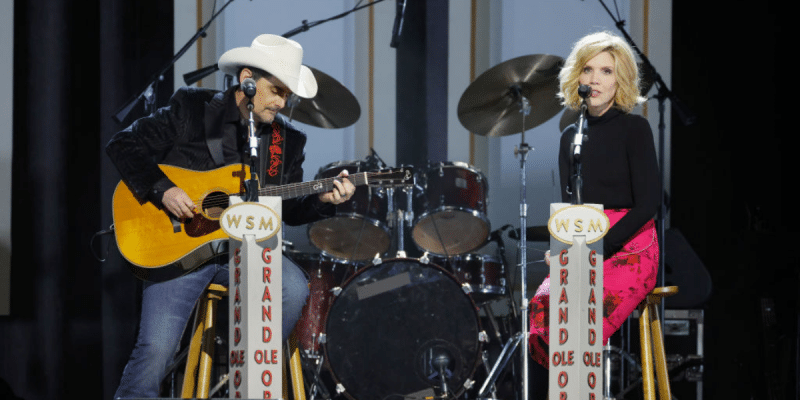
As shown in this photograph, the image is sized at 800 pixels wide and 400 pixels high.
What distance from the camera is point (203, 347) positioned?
299cm

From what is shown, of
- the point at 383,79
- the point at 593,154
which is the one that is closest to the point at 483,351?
the point at 593,154

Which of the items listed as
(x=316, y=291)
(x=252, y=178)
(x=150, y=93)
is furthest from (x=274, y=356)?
(x=150, y=93)

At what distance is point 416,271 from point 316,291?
0.60 metres

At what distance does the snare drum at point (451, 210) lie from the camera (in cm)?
432

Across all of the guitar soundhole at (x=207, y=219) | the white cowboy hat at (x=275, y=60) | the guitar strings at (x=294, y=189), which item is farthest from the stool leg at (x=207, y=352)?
the white cowboy hat at (x=275, y=60)

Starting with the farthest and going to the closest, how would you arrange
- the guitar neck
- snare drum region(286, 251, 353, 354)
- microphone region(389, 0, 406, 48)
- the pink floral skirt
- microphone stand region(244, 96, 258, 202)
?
microphone region(389, 0, 406, 48), snare drum region(286, 251, 353, 354), the guitar neck, the pink floral skirt, microphone stand region(244, 96, 258, 202)

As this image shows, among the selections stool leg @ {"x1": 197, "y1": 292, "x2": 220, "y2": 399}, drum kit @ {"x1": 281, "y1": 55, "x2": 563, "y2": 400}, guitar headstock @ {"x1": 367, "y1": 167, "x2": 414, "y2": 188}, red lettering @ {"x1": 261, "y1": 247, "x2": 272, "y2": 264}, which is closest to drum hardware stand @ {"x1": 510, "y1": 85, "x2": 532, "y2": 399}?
drum kit @ {"x1": 281, "y1": 55, "x2": 563, "y2": 400}

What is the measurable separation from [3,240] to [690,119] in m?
3.90

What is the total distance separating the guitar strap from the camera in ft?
11.0

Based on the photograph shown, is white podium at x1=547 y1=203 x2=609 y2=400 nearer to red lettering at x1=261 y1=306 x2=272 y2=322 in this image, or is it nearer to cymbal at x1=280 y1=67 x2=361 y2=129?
red lettering at x1=261 y1=306 x2=272 y2=322

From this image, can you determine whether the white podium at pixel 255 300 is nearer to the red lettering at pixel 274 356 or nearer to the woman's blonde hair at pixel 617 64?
the red lettering at pixel 274 356

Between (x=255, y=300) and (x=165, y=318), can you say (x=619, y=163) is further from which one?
(x=165, y=318)

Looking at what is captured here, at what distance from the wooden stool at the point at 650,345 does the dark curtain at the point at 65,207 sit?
272 centimetres

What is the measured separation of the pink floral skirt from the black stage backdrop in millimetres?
1877
